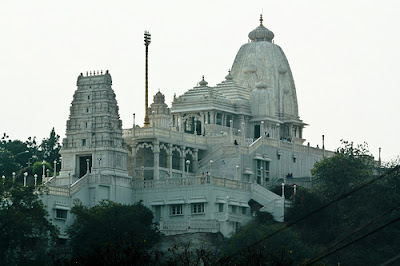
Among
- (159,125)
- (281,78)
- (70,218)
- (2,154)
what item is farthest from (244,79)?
(70,218)

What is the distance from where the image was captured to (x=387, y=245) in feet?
432

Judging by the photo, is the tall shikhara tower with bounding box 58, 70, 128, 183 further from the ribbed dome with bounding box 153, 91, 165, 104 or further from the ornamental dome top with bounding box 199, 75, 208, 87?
the ornamental dome top with bounding box 199, 75, 208, 87

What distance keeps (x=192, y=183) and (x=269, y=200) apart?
7.82m

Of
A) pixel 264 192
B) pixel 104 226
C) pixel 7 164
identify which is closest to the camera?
pixel 104 226

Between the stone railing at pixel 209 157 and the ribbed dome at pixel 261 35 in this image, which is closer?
the stone railing at pixel 209 157

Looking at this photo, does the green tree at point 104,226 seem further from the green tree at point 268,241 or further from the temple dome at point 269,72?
the temple dome at point 269,72

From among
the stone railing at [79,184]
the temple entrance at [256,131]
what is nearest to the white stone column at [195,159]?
the temple entrance at [256,131]

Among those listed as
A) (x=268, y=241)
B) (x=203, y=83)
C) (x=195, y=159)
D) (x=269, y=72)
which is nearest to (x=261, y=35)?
(x=269, y=72)

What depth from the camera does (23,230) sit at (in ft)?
409

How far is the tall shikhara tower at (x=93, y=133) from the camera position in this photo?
142 metres

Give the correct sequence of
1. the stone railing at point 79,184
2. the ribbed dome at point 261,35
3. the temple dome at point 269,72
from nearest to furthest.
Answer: the stone railing at point 79,184
the temple dome at point 269,72
the ribbed dome at point 261,35

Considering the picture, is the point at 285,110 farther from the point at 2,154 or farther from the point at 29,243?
the point at 29,243

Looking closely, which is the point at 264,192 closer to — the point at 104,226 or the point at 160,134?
the point at 160,134

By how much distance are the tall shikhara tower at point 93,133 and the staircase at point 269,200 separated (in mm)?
12540
